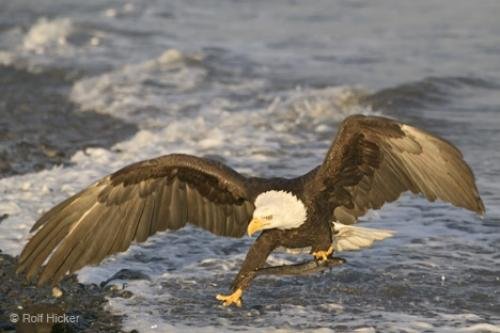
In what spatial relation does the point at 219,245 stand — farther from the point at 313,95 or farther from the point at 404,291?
the point at 313,95

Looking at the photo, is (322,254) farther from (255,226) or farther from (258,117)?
(258,117)

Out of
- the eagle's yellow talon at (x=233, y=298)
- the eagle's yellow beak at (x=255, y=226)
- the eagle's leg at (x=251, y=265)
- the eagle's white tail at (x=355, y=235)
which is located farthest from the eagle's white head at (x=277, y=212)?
the eagle's white tail at (x=355, y=235)

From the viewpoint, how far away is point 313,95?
12.7m

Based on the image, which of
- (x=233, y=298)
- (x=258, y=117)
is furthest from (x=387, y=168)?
(x=258, y=117)

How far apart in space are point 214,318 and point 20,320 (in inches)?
43.6

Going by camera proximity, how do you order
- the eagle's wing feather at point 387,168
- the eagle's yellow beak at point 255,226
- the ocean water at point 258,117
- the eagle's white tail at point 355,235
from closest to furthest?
the eagle's yellow beak at point 255,226
the eagle's wing feather at point 387,168
the ocean water at point 258,117
the eagle's white tail at point 355,235

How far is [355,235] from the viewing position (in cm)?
718

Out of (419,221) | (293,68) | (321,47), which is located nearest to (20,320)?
(419,221)

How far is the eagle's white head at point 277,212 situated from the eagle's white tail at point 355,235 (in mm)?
575

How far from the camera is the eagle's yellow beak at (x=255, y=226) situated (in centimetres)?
638

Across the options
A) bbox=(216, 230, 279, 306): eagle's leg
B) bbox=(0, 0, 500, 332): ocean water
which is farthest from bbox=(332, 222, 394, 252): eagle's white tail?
bbox=(216, 230, 279, 306): eagle's leg

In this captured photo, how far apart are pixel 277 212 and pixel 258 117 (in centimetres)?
543

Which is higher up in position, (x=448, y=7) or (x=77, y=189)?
(x=448, y=7)

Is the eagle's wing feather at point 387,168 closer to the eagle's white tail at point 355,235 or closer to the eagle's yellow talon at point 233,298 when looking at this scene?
the eagle's white tail at point 355,235
